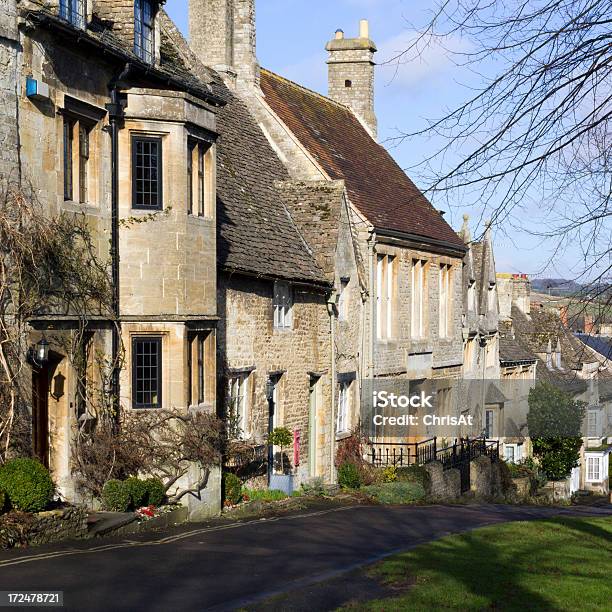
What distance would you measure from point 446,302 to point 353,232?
8547 millimetres

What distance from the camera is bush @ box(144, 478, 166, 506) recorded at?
18.1m

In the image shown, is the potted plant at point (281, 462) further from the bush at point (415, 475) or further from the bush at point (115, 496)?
the bush at point (115, 496)

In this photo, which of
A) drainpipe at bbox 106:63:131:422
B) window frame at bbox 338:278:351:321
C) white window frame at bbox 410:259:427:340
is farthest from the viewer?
white window frame at bbox 410:259:427:340

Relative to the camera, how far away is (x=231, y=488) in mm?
21344

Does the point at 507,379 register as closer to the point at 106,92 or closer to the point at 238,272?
the point at 238,272

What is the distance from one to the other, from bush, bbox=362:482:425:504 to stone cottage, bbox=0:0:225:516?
21.2 ft

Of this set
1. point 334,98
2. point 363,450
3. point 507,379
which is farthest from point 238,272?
point 507,379

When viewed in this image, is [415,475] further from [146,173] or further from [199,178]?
[146,173]

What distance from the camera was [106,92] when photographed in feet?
59.6

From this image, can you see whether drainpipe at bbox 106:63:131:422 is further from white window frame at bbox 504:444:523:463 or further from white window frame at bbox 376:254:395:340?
white window frame at bbox 504:444:523:463

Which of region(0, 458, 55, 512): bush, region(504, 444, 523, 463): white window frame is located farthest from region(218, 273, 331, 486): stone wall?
region(504, 444, 523, 463): white window frame

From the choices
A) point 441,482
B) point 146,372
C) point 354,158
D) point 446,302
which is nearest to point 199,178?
point 146,372

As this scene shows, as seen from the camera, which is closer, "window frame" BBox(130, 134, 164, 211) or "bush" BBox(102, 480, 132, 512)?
"bush" BBox(102, 480, 132, 512)

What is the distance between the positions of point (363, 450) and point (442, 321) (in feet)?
27.7
